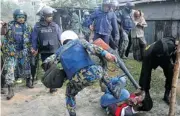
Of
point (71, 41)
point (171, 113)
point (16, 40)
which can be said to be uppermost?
point (71, 41)

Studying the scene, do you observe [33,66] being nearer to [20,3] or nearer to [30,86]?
[30,86]

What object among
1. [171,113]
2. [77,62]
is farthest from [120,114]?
[77,62]

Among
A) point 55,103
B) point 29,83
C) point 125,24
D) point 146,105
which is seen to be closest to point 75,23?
point 125,24

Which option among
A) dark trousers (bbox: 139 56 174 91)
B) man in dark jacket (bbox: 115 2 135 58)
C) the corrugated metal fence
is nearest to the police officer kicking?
dark trousers (bbox: 139 56 174 91)

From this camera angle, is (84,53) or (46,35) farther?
(46,35)

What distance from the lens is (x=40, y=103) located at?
6.39 m

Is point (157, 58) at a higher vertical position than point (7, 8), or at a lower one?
higher

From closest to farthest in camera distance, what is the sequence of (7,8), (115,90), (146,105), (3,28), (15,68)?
(115,90)
(146,105)
(3,28)
(15,68)
(7,8)

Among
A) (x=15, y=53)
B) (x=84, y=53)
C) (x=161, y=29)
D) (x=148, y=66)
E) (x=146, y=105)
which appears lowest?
(x=146, y=105)

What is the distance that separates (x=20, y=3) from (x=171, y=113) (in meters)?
18.8

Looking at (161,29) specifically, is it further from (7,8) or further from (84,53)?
(7,8)

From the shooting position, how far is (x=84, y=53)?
4.69 m

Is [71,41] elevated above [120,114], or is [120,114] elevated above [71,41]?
[71,41]

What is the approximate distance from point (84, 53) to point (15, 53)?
2928mm
